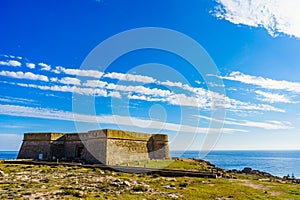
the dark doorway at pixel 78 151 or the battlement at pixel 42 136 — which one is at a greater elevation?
the battlement at pixel 42 136

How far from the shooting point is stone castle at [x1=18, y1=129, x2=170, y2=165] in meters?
33.9

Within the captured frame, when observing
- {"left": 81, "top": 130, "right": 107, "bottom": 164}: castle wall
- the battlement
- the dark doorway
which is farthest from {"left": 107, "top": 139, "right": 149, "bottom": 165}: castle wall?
the battlement

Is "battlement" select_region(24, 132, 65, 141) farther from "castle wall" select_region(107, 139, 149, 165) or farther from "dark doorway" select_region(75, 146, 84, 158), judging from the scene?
"castle wall" select_region(107, 139, 149, 165)

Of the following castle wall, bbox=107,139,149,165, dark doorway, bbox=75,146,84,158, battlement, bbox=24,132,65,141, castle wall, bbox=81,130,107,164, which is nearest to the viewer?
castle wall, bbox=81,130,107,164

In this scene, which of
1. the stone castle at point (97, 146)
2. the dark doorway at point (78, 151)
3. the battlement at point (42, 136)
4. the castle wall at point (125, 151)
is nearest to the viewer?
the castle wall at point (125, 151)

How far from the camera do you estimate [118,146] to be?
114 feet

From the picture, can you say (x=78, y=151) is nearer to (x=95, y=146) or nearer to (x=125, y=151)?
(x=95, y=146)

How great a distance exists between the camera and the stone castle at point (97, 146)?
111 ft

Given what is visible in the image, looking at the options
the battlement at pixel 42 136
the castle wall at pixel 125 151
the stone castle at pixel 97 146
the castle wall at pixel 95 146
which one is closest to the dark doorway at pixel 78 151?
the stone castle at pixel 97 146

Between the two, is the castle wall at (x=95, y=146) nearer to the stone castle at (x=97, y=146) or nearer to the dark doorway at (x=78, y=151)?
the stone castle at (x=97, y=146)

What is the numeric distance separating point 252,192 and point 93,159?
22.3 meters

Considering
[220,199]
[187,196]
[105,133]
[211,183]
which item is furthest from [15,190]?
[105,133]

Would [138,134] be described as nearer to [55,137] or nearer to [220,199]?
[55,137]

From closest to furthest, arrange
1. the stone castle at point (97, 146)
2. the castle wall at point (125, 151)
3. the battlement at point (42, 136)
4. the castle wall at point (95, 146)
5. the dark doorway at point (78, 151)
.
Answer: the castle wall at point (95, 146) → the castle wall at point (125, 151) → the stone castle at point (97, 146) → the dark doorway at point (78, 151) → the battlement at point (42, 136)
